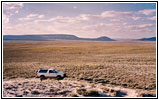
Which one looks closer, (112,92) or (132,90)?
(112,92)

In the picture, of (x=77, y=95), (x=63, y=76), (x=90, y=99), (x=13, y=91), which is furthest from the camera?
(x=63, y=76)

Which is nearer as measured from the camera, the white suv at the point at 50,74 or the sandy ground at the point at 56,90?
the sandy ground at the point at 56,90

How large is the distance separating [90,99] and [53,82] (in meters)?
7.42

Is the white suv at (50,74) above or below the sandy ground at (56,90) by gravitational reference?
above

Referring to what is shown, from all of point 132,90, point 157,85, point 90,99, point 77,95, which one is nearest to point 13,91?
point 77,95

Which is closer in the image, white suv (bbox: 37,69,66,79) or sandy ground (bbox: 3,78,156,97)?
sandy ground (bbox: 3,78,156,97)

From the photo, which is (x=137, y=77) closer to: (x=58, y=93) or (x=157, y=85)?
(x=157, y=85)

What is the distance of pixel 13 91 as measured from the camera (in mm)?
18141

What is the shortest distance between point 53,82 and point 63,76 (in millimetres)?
2266

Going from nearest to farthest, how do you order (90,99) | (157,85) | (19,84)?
(90,99) < (157,85) < (19,84)

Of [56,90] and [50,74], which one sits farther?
[50,74]

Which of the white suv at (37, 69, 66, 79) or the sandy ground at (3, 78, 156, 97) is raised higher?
the white suv at (37, 69, 66, 79)

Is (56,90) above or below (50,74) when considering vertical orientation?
below

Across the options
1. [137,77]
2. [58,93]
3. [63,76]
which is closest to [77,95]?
[58,93]
